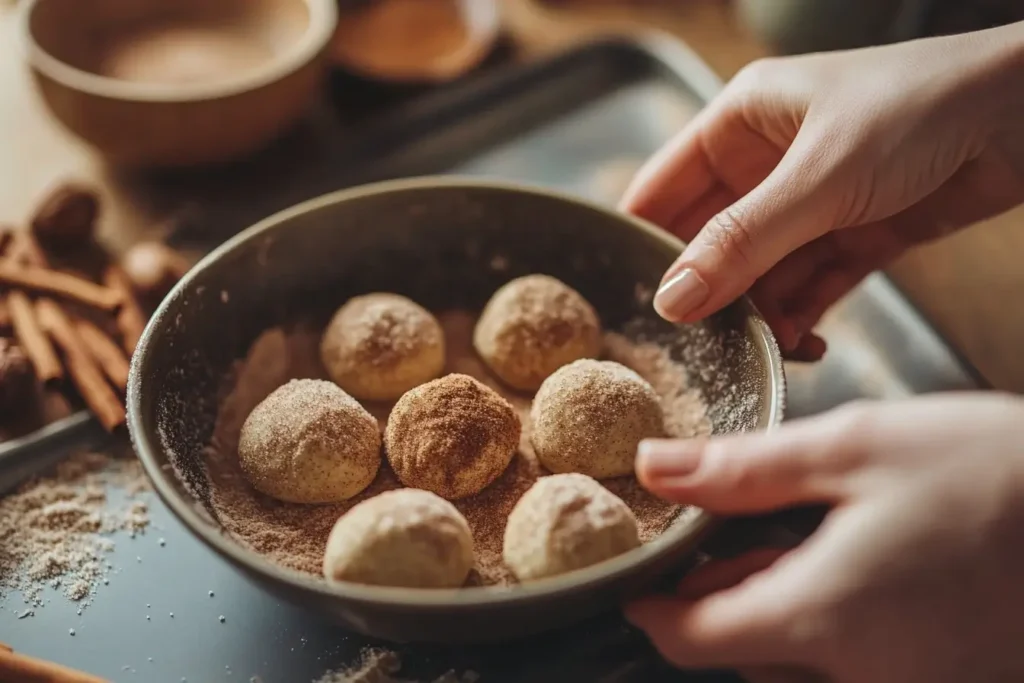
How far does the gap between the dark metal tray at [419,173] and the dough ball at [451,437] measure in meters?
0.15

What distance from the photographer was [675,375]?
1.00m

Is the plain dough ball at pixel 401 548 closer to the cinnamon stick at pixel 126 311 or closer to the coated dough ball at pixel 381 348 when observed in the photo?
the coated dough ball at pixel 381 348

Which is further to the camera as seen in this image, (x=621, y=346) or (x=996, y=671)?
(x=621, y=346)

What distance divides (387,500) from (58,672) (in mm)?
312

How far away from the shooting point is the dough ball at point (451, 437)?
85 centimetres

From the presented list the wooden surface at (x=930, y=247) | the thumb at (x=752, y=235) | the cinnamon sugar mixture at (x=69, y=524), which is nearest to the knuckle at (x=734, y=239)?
the thumb at (x=752, y=235)

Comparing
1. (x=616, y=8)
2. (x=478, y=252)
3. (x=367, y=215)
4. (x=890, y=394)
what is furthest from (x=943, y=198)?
(x=616, y=8)

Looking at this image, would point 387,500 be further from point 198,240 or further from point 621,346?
point 198,240

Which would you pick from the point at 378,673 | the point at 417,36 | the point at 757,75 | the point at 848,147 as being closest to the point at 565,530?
the point at 378,673

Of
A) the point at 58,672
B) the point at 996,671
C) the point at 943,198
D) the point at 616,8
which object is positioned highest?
the point at 616,8

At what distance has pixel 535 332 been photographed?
3.20 feet

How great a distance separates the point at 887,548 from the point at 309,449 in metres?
0.49

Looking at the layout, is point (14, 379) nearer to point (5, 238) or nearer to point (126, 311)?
point (126, 311)

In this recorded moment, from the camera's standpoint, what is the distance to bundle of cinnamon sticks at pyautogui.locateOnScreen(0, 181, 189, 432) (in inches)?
40.8
